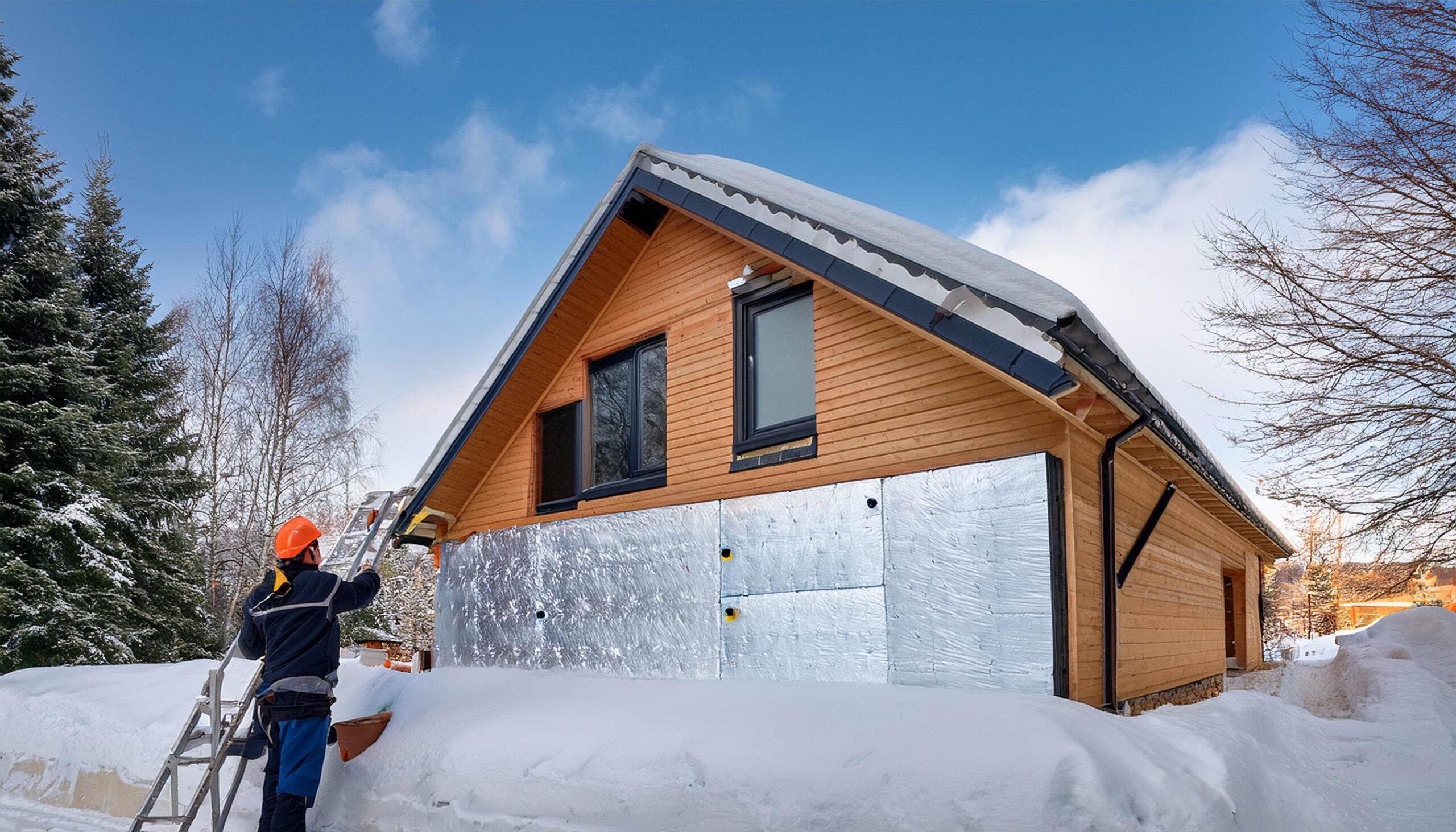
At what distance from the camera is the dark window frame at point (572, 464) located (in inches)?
341

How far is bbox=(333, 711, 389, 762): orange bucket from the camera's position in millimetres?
5852

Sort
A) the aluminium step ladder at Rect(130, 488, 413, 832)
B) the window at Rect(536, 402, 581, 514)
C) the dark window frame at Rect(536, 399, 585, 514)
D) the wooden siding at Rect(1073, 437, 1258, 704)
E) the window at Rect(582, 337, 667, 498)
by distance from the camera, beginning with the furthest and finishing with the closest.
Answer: the window at Rect(536, 402, 581, 514), the dark window frame at Rect(536, 399, 585, 514), the window at Rect(582, 337, 667, 498), the wooden siding at Rect(1073, 437, 1258, 704), the aluminium step ladder at Rect(130, 488, 413, 832)

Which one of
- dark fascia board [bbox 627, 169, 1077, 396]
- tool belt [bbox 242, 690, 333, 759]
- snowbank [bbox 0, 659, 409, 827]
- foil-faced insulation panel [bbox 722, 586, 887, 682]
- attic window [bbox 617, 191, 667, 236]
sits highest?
attic window [bbox 617, 191, 667, 236]

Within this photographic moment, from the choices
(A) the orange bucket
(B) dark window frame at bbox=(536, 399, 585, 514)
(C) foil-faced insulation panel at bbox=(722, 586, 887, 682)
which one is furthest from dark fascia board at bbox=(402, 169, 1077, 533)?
(A) the orange bucket

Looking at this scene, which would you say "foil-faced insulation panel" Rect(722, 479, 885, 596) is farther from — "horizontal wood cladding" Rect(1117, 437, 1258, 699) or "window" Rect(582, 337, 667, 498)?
"horizontal wood cladding" Rect(1117, 437, 1258, 699)

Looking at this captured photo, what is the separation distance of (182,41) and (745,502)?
50.0 feet

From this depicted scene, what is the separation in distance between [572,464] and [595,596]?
1810mm

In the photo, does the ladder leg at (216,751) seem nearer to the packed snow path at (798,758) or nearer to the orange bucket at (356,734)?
the packed snow path at (798,758)

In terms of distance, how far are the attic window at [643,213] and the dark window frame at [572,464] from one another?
2062 mm

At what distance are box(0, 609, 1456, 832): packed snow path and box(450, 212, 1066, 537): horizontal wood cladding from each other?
166 centimetres

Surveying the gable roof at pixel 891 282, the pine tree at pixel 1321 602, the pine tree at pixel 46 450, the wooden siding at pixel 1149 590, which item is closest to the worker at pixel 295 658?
the gable roof at pixel 891 282

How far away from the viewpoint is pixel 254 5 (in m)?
14.2

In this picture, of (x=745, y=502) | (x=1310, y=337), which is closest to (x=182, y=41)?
(x=745, y=502)

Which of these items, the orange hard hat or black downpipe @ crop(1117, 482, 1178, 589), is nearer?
the orange hard hat
